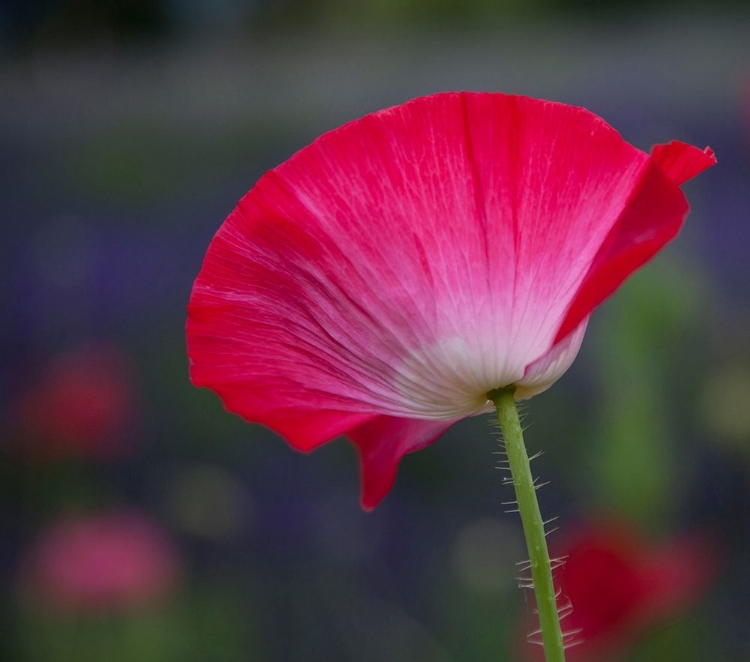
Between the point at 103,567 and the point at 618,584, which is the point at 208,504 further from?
the point at 618,584

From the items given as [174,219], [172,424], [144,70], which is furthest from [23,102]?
[172,424]

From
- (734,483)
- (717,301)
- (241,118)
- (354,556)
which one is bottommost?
(354,556)

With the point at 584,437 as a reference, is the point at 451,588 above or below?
below

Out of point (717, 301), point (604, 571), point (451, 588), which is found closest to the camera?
point (604, 571)

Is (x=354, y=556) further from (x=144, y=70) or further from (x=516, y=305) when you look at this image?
(x=144, y=70)

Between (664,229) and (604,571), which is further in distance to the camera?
(604,571)

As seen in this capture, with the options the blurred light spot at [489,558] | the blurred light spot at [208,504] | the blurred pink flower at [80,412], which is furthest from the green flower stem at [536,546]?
the blurred pink flower at [80,412]

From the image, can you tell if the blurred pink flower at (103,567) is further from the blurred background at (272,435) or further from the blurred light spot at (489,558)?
the blurred light spot at (489,558)
